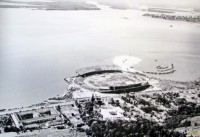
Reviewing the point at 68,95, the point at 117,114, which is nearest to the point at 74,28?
the point at 68,95

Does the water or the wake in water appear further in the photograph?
the wake in water

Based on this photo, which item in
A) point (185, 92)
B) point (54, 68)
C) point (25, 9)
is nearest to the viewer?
point (25, 9)

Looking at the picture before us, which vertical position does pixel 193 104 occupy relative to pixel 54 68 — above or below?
below

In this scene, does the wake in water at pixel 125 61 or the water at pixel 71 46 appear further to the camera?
the wake in water at pixel 125 61

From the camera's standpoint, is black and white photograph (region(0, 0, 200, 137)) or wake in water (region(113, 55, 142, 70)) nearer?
black and white photograph (region(0, 0, 200, 137))

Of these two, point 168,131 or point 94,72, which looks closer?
point 168,131

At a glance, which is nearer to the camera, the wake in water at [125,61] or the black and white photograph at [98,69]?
the black and white photograph at [98,69]

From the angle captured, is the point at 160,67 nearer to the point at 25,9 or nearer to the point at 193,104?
the point at 193,104

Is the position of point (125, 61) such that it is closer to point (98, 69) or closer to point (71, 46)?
Result: point (98, 69)

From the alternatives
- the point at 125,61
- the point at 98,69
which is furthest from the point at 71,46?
the point at 125,61
